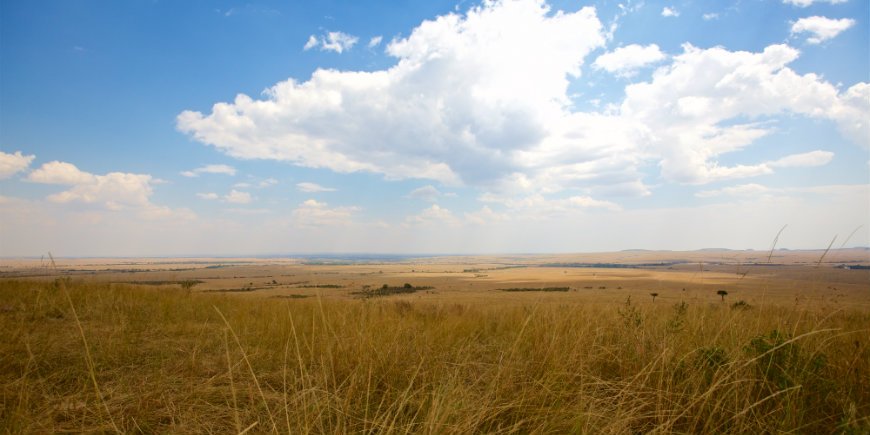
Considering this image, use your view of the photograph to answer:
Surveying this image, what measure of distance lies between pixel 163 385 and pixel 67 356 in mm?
1571

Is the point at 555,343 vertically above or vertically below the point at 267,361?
above

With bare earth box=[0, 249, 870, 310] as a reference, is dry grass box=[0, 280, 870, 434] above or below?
above

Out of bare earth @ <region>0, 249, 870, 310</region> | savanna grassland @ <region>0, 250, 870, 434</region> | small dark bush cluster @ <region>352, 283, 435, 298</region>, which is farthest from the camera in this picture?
bare earth @ <region>0, 249, 870, 310</region>

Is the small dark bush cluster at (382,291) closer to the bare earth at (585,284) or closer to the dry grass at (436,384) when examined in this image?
the bare earth at (585,284)

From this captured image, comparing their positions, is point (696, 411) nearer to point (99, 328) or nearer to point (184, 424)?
point (184, 424)

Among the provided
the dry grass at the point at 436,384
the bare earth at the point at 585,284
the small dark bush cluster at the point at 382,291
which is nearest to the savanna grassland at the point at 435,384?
the dry grass at the point at 436,384

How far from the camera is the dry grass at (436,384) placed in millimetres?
2332

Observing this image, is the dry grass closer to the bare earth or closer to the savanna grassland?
the savanna grassland

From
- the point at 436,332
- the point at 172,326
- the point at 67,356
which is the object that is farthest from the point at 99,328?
the point at 436,332

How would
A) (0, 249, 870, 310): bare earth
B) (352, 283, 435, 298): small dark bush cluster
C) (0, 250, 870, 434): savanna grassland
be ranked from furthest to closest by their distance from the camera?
(0, 249, 870, 310): bare earth
(352, 283, 435, 298): small dark bush cluster
(0, 250, 870, 434): savanna grassland

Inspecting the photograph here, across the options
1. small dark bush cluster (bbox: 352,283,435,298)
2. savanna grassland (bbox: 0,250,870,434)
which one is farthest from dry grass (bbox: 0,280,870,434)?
small dark bush cluster (bbox: 352,283,435,298)

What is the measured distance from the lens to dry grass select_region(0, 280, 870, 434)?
2332 mm

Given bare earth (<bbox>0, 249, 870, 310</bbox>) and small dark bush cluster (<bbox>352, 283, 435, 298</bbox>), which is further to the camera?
bare earth (<bbox>0, 249, 870, 310</bbox>)

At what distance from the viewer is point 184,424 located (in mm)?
2416
